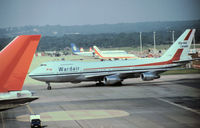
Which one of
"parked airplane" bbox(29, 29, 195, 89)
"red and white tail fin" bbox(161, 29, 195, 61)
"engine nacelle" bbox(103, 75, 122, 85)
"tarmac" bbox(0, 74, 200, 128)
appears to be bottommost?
"tarmac" bbox(0, 74, 200, 128)

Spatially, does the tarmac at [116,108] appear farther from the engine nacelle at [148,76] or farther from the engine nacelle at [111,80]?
the engine nacelle at [148,76]

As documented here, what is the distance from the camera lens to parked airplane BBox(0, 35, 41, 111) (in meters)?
17.8

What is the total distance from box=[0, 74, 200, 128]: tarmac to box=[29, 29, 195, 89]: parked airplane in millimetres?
1772

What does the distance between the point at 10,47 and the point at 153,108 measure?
72.7ft

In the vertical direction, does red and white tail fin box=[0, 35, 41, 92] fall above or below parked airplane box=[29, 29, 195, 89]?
above

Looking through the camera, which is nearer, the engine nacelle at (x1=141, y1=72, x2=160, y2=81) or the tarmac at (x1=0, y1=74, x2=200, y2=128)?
the tarmac at (x1=0, y1=74, x2=200, y2=128)

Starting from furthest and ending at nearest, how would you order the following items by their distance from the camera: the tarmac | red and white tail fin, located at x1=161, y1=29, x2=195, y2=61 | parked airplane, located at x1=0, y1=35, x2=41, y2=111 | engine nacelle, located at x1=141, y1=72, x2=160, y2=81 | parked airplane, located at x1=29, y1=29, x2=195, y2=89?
red and white tail fin, located at x1=161, y1=29, x2=195, y2=61 → engine nacelle, located at x1=141, y1=72, x2=160, y2=81 → parked airplane, located at x1=29, y1=29, x2=195, y2=89 → the tarmac → parked airplane, located at x1=0, y1=35, x2=41, y2=111

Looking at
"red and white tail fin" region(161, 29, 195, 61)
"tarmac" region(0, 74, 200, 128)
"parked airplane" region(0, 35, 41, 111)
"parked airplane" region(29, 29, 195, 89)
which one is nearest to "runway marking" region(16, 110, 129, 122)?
"tarmac" region(0, 74, 200, 128)

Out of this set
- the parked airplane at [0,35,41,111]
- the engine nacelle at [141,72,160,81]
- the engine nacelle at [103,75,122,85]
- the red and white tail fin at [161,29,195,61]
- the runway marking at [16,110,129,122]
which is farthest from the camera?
the red and white tail fin at [161,29,195,61]

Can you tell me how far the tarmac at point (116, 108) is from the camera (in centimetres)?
3072

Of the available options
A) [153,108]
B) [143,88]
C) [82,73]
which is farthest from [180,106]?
[82,73]

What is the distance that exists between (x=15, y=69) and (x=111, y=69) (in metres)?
40.2

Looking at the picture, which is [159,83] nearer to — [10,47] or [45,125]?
[45,125]

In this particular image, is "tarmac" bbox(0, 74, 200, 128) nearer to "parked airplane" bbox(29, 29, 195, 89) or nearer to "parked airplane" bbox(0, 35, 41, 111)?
"parked airplane" bbox(29, 29, 195, 89)
